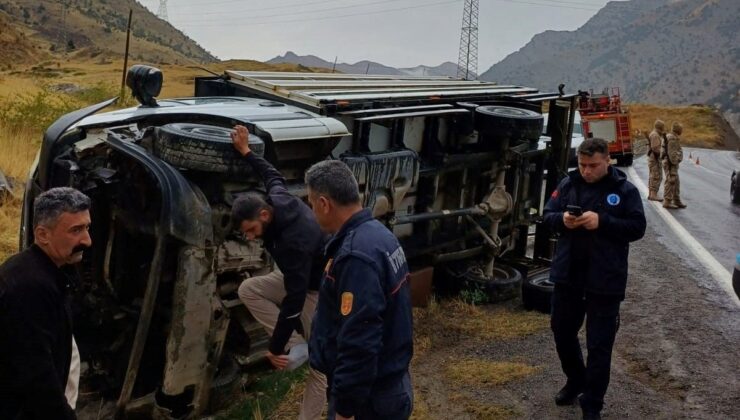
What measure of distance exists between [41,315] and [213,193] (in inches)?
81.4

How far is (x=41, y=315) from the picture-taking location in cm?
240

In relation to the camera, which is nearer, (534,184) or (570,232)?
(570,232)

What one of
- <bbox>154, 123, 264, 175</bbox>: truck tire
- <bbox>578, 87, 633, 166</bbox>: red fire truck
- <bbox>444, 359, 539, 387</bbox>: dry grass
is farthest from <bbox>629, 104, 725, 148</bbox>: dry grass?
<bbox>154, 123, 264, 175</bbox>: truck tire

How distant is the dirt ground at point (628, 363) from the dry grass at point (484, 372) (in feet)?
0.05

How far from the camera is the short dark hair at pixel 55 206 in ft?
8.38

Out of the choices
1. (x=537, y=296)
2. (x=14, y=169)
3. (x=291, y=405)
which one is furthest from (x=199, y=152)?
(x=14, y=169)

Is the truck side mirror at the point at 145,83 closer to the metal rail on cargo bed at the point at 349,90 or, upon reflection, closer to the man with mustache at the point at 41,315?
the metal rail on cargo bed at the point at 349,90

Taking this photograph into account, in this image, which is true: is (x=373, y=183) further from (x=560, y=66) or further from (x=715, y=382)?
(x=560, y=66)

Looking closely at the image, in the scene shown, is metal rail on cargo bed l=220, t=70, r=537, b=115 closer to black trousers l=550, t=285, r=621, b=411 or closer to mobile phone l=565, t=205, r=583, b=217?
mobile phone l=565, t=205, r=583, b=217

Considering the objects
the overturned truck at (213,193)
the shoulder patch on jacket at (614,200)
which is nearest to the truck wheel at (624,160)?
the overturned truck at (213,193)

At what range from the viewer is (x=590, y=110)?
22375 millimetres

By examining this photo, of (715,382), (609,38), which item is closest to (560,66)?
(609,38)

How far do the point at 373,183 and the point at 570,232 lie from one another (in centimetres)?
181

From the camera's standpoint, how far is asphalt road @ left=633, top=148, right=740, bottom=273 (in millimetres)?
9477
